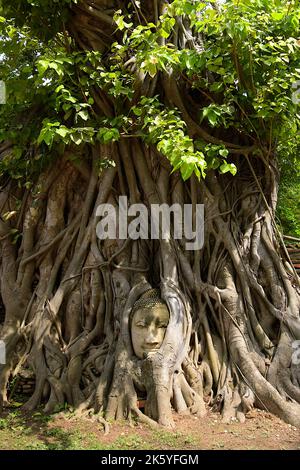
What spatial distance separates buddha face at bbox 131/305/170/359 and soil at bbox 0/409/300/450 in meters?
0.69

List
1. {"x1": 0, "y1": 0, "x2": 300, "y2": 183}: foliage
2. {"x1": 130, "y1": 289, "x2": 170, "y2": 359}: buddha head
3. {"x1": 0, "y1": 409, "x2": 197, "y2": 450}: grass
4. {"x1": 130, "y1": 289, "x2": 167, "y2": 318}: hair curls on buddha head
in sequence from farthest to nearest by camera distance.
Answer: {"x1": 130, "y1": 289, "x2": 167, "y2": 318}: hair curls on buddha head, {"x1": 130, "y1": 289, "x2": 170, "y2": 359}: buddha head, {"x1": 0, "y1": 0, "x2": 300, "y2": 183}: foliage, {"x1": 0, "y1": 409, "x2": 197, "y2": 450}: grass

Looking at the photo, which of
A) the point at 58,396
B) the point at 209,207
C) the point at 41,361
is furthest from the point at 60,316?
the point at 209,207

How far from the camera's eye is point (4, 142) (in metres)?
6.02

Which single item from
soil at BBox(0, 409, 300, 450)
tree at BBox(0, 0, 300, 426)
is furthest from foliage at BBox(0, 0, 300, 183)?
soil at BBox(0, 409, 300, 450)

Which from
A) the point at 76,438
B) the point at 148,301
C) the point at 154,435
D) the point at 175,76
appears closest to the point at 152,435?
the point at 154,435

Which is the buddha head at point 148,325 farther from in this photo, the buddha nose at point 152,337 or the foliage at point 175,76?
the foliage at point 175,76

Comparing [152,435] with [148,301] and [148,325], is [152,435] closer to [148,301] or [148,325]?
[148,325]

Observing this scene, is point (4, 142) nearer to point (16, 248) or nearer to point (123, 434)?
point (16, 248)

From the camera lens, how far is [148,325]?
433cm

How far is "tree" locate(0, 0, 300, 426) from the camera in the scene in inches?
165

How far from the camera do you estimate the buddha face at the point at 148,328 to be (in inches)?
169

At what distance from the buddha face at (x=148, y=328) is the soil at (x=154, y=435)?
69 centimetres

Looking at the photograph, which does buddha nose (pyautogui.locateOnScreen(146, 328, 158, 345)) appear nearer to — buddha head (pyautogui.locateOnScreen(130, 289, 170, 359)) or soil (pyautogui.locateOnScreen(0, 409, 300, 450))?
buddha head (pyautogui.locateOnScreen(130, 289, 170, 359))

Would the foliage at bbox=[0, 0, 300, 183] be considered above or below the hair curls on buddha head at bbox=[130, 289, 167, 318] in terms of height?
above
